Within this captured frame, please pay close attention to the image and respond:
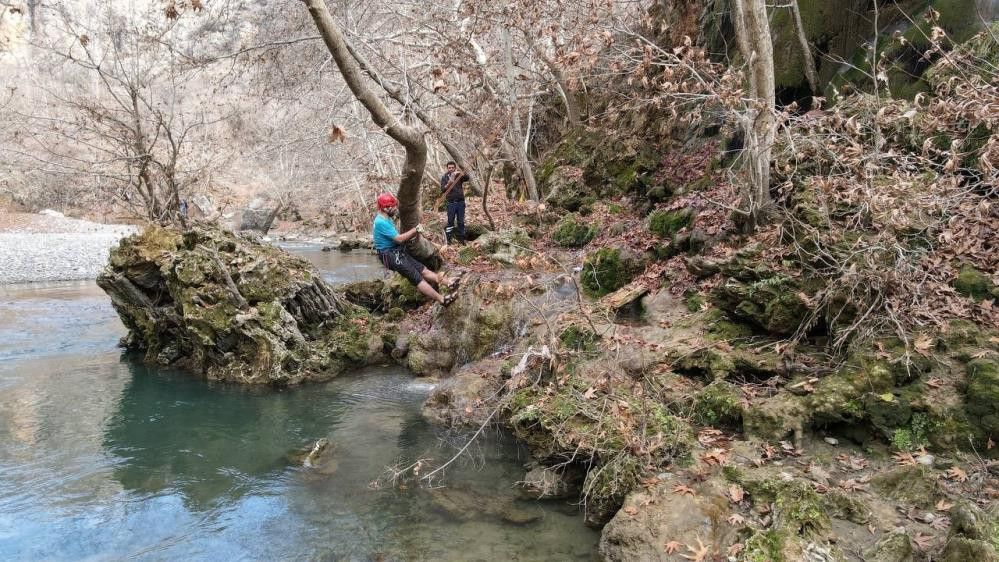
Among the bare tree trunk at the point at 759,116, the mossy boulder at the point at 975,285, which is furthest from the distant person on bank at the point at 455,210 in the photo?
the mossy boulder at the point at 975,285

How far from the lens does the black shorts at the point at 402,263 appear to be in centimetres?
905

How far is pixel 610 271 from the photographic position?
936 cm

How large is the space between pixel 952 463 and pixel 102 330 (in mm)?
14959

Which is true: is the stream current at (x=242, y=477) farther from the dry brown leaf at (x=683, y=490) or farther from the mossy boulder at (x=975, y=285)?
the mossy boulder at (x=975, y=285)

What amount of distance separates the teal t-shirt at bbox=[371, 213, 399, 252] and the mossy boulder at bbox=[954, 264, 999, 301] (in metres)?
6.95

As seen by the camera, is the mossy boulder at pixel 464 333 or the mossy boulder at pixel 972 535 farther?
the mossy boulder at pixel 464 333

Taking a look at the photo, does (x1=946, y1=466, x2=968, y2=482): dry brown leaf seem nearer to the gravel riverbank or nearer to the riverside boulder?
the riverside boulder

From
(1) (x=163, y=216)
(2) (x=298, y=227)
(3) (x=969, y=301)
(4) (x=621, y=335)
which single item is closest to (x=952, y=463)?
(3) (x=969, y=301)

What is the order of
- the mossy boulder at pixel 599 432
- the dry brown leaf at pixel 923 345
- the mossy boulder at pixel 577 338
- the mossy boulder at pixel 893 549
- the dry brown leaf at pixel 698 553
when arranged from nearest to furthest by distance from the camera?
the mossy boulder at pixel 893 549 → the dry brown leaf at pixel 698 553 → the dry brown leaf at pixel 923 345 → the mossy boulder at pixel 599 432 → the mossy boulder at pixel 577 338

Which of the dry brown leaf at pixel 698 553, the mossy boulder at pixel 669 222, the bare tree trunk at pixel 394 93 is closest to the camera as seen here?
the dry brown leaf at pixel 698 553

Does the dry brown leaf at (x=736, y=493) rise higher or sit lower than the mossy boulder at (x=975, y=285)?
lower

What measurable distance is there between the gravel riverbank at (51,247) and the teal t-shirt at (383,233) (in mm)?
9111

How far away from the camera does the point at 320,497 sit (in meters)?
5.75

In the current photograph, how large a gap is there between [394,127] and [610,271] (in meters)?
4.13
